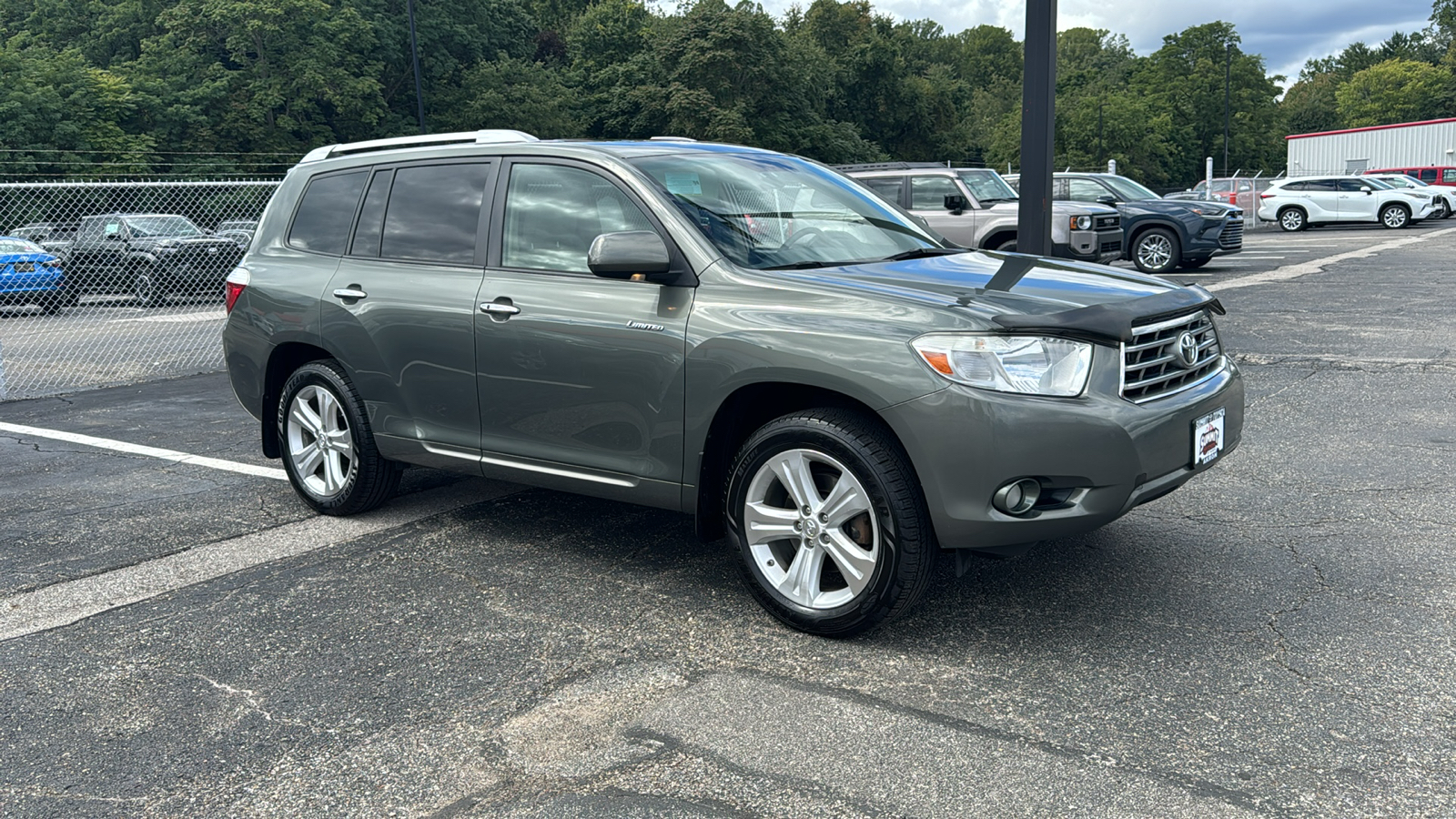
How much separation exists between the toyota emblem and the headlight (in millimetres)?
526

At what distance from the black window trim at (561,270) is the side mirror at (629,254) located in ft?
0.28

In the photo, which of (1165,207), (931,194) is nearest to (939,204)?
(931,194)

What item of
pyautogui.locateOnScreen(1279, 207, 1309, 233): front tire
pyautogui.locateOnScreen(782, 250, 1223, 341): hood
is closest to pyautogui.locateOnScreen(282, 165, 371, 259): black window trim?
pyautogui.locateOnScreen(782, 250, 1223, 341): hood

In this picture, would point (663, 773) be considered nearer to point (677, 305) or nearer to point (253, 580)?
point (677, 305)

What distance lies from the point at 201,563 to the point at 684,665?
7.94 ft

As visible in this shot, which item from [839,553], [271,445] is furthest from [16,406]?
[839,553]

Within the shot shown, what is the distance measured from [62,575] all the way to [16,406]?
18.4 ft

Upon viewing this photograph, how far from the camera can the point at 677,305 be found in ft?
13.7

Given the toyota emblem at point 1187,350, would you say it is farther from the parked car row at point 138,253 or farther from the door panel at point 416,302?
the parked car row at point 138,253

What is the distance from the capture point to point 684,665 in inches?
147

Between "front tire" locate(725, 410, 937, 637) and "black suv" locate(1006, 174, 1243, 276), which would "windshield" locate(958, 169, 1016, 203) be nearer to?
"black suv" locate(1006, 174, 1243, 276)

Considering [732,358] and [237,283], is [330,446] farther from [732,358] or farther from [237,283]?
[732,358]

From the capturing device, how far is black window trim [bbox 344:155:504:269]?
16.0 feet

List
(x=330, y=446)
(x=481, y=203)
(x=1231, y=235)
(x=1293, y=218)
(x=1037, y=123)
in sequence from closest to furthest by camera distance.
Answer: (x=481, y=203)
(x=330, y=446)
(x=1037, y=123)
(x=1231, y=235)
(x=1293, y=218)
